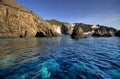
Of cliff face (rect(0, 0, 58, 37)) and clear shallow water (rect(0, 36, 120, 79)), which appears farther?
cliff face (rect(0, 0, 58, 37))

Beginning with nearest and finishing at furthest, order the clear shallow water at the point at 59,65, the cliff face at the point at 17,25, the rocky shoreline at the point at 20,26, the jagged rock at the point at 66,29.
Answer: the clear shallow water at the point at 59,65 → the cliff face at the point at 17,25 → the rocky shoreline at the point at 20,26 → the jagged rock at the point at 66,29

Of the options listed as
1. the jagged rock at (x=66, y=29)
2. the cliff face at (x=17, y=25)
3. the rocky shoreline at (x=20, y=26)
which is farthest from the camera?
the jagged rock at (x=66, y=29)

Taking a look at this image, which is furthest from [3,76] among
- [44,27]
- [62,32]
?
[62,32]

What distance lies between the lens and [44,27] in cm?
6306

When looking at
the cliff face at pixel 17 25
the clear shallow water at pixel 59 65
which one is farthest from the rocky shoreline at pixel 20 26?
the clear shallow water at pixel 59 65

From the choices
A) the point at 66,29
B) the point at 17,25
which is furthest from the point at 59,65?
the point at 66,29

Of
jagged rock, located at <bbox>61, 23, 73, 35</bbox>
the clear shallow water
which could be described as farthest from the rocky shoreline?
jagged rock, located at <bbox>61, 23, 73, 35</bbox>

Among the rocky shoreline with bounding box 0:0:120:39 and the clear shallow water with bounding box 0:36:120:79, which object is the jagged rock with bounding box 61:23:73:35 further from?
the clear shallow water with bounding box 0:36:120:79

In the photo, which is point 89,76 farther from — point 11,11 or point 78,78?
point 11,11

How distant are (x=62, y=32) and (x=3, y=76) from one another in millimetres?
153260

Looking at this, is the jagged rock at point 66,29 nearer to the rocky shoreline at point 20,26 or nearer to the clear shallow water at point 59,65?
the rocky shoreline at point 20,26

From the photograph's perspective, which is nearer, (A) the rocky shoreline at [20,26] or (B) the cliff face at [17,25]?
(B) the cliff face at [17,25]

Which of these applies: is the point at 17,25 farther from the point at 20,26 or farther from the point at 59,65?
the point at 59,65

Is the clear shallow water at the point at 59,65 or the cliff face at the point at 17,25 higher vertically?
the cliff face at the point at 17,25
